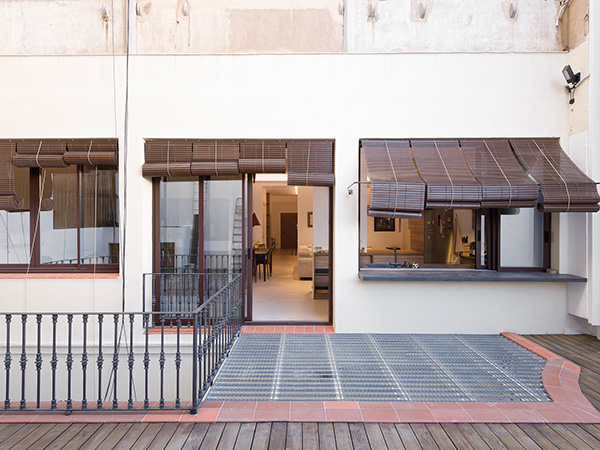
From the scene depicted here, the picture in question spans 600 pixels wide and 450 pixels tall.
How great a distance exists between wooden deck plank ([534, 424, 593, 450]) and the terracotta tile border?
6 centimetres

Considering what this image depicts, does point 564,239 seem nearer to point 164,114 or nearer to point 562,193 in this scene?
point 562,193

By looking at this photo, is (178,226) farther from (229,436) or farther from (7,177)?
(229,436)

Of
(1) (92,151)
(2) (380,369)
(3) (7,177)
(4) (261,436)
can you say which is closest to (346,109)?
(2) (380,369)

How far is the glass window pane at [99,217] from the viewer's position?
5141 millimetres

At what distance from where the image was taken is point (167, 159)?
16.0 feet

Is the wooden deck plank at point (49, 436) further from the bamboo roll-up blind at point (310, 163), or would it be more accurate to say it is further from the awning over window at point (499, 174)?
the awning over window at point (499, 174)

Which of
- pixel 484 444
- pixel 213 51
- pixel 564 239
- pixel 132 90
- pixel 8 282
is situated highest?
pixel 213 51

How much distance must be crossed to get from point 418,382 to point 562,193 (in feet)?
9.39

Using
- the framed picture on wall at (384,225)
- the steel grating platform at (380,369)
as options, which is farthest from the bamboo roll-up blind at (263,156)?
the framed picture on wall at (384,225)

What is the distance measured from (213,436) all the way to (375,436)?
1110mm

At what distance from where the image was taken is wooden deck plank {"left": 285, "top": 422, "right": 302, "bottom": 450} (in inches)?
94.7

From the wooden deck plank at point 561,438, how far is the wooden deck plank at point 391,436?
1028mm

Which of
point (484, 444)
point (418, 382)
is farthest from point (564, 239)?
point (484, 444)

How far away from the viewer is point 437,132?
4.78 metres
